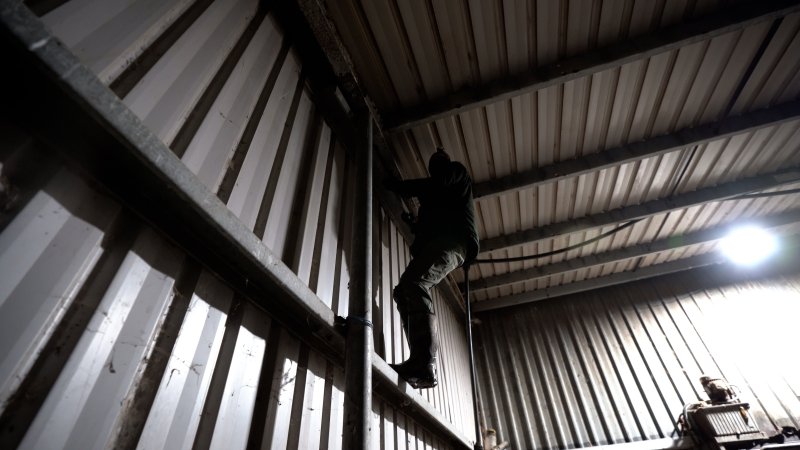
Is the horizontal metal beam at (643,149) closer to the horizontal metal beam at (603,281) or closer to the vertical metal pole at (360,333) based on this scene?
the vertical metal pole at (360,333)

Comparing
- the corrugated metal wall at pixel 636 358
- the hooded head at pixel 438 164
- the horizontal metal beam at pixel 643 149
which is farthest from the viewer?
the corrugated metal wall at pixel 636 358

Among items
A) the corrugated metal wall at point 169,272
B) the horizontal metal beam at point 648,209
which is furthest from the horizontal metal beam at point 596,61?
the horizontal metal beam at point 648,209

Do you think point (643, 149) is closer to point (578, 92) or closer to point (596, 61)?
point (578, 92)

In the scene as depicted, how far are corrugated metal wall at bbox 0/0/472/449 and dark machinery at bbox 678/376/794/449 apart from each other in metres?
5.87

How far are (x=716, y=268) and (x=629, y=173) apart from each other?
13.7ft

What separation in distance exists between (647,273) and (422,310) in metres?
6.72

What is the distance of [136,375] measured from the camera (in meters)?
1.27

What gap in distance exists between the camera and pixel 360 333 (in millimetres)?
2166

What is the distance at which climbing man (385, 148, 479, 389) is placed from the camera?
2893 millimetres

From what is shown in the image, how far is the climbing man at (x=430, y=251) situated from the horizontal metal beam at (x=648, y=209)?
2.84m

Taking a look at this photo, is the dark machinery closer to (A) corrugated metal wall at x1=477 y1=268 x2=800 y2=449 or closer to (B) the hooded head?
(A) corrugated metal wall at x1=477 y1=268 x2=800 y2=449

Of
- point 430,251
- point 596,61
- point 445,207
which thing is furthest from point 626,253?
point 430,251

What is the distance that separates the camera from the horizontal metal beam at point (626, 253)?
6.67 metres

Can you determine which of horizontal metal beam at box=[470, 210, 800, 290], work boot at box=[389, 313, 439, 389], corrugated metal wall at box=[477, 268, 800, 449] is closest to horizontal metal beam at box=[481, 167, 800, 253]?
horizontal metal beam at box=[470, 210, 800, 290]
